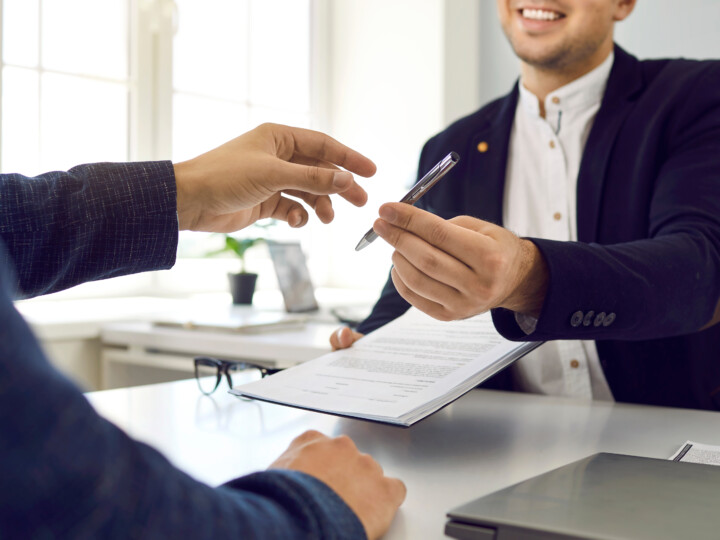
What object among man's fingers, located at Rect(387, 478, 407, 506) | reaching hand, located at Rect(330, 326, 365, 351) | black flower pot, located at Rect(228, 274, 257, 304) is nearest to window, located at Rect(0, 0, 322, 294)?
black flower pot, located at Rect(228, 274, 257, 304)

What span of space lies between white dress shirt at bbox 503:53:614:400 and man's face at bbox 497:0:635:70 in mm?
44

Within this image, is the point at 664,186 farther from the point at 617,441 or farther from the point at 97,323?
the point at 97,323

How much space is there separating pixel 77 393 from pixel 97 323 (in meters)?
1.60

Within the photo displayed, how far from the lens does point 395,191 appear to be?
313cm

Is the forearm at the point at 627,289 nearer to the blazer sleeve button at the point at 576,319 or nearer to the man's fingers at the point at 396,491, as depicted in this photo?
the blazer sleeve button at the point at 576,319

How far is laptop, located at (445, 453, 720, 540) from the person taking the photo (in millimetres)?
440

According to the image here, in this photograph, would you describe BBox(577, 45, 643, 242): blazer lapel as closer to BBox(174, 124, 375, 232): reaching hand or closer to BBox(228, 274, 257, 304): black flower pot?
BBox(174, 124, 375, 232): reaching hand

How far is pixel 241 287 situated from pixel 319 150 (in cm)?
141

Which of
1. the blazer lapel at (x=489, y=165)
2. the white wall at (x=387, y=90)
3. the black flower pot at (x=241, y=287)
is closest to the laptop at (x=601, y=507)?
the blazer lapel at (x=489, y=165)

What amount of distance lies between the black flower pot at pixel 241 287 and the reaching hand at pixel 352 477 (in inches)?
73.1

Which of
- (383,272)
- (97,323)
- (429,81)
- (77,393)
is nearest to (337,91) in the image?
(429,81)

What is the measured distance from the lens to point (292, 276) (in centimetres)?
226

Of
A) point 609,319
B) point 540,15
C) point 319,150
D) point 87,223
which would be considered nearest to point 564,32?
point 540,15

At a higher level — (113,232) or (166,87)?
(166,87)
